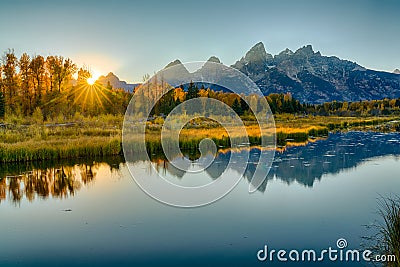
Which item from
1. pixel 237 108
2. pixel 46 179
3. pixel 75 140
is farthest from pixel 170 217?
pixel 237 108

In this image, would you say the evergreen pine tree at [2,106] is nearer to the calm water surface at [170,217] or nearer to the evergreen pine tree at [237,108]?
the calm water surface at [170,217]

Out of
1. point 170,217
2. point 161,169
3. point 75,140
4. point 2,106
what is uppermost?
point 2,106

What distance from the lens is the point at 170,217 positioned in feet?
27.5

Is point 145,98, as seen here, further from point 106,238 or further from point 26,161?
point 106,238

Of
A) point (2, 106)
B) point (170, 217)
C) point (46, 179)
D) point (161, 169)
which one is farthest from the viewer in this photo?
point (2, 106)

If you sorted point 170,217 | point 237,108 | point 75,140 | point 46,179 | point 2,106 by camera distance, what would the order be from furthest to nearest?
point 237,108
point 2,106
point 75,140
point 46,179
point 170,217

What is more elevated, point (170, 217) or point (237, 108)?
point (237, 108)

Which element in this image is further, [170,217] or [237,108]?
[237,108]

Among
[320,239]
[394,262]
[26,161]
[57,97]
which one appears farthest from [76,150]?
[57,97]

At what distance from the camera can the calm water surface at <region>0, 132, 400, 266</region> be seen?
20.7 feet

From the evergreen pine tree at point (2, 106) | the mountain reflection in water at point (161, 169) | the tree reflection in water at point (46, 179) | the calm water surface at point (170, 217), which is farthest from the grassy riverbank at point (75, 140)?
the evergreen pine tree at point (2, 106)

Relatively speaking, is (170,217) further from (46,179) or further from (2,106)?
(2,106)

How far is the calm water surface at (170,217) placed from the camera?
6320mm

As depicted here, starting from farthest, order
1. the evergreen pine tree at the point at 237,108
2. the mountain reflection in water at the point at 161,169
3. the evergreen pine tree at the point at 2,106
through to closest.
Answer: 1. the evergreen pine tree at the point at 237,108
2. the evergreen pine tree at the point at 2,106
3. the mountain reflection in water at the point at 161,169
